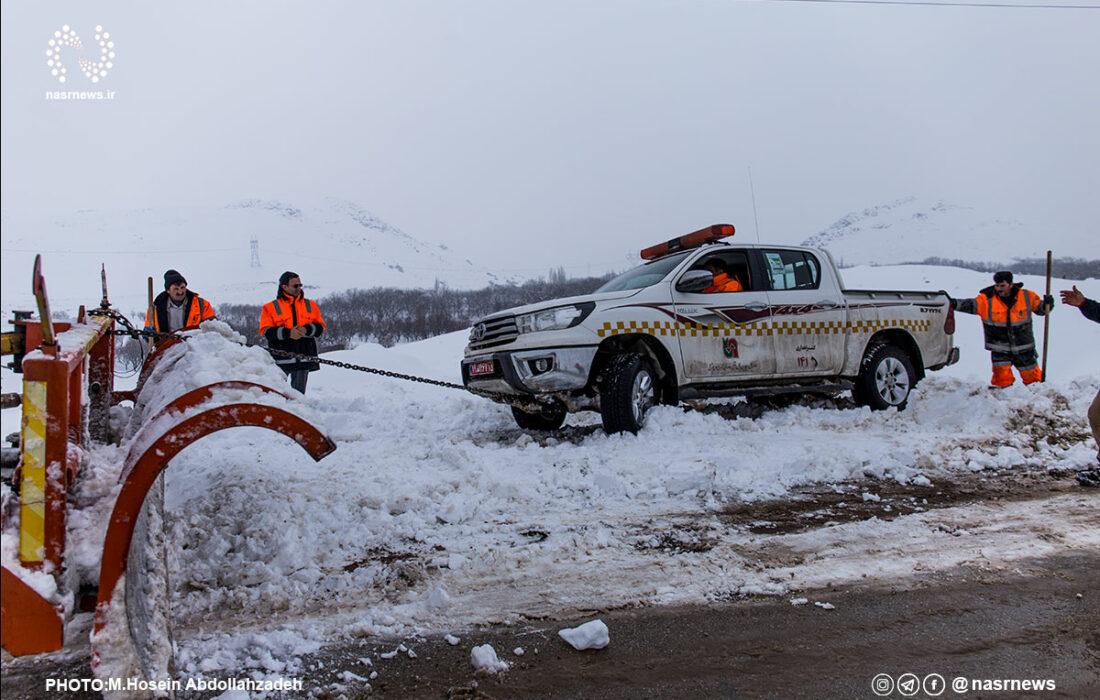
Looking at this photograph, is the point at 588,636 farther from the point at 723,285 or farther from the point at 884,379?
the point at 884,379

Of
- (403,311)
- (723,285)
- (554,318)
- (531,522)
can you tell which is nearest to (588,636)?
(531,522)

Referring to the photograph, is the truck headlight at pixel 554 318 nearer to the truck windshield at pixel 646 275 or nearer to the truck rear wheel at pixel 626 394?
the truck rear wheel at pixel 626 394

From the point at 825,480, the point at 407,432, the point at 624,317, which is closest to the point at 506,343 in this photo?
the point at 624,317

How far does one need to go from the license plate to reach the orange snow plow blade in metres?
4.18

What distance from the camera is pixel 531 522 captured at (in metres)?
3.75

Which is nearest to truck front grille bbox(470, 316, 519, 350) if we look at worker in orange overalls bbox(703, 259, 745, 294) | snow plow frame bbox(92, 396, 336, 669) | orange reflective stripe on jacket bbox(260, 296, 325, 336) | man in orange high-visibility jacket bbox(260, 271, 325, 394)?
worker in orange overalls bbox(703, 259, 745, 294)

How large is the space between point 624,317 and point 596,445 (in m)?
1.20

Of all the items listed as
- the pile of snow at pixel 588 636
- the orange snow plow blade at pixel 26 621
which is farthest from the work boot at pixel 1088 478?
the orange snow plow blade at pixel 26 621

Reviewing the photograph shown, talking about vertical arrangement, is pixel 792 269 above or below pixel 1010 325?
above

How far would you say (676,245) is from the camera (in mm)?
7023

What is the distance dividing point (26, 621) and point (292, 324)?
6533mm

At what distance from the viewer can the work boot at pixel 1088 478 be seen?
471cm

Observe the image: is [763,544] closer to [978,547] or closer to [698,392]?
[978,547]

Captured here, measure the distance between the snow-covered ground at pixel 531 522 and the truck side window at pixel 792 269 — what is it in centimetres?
143
